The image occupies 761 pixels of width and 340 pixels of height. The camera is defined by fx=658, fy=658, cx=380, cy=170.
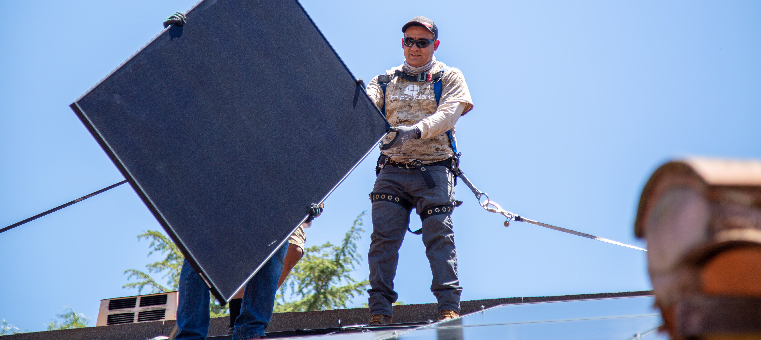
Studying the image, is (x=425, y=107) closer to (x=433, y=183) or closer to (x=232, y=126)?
(x=433, y=183)

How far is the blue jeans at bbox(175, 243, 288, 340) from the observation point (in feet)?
8.35

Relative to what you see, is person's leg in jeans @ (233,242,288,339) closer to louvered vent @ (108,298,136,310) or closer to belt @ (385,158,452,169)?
belt @ (385,158,452,169)

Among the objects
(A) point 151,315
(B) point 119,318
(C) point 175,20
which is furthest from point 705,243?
(B) point 119,318

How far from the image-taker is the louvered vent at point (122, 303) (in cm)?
511

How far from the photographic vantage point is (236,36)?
2.60 m

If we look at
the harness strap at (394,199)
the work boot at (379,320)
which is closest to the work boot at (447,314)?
the work boot at (379,320)

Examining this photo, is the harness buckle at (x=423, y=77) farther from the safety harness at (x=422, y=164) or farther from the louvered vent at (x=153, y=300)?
the louvered vent at (x=153, y=300)

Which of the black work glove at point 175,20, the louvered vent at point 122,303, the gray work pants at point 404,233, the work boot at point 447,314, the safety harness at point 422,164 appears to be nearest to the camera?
the black work glove at point 175,20

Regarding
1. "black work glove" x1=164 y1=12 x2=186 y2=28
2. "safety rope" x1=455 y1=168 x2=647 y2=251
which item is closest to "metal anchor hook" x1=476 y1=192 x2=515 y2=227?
"safety rope" x1=455 y1=168 x2=647 y2=251

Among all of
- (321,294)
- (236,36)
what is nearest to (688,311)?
(236,36)

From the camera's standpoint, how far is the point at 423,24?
396 cm

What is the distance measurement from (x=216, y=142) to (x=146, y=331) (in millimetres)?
2867

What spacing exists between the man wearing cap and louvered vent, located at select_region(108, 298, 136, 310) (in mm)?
2379

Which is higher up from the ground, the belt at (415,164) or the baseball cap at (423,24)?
the baseball cap at (423,24)
